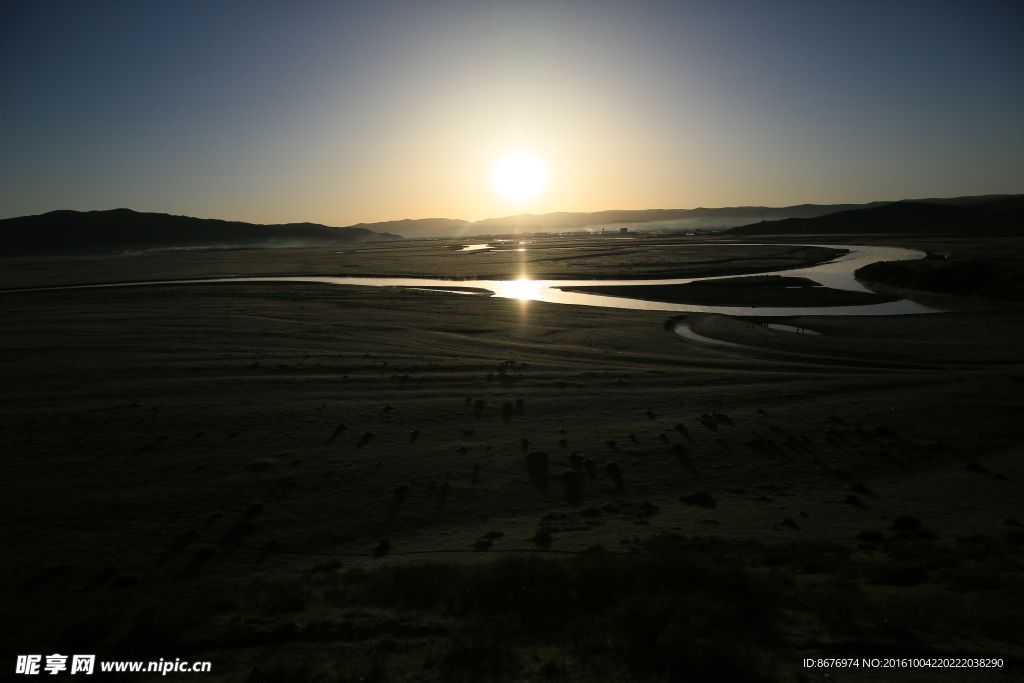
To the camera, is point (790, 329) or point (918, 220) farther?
point (918, 220)

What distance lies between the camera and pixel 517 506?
12211mm

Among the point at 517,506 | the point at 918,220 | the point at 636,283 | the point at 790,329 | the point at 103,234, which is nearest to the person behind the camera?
the point at 517,506

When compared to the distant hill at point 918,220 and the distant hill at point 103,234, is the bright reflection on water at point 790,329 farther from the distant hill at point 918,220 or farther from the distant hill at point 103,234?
the distant hill at point 103,234

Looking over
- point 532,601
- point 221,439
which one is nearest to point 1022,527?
point 532,601

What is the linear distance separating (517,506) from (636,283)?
41317mm

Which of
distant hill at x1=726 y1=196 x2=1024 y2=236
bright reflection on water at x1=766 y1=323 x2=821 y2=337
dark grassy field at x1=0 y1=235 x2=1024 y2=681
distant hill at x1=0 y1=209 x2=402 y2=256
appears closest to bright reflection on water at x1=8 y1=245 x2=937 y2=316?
bright reflection on water at x1=766 y1=323 x2=821 y2=337

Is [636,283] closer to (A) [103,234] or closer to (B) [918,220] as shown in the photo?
(B) [918,220]

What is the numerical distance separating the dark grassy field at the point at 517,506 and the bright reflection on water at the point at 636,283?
1055 centimetres

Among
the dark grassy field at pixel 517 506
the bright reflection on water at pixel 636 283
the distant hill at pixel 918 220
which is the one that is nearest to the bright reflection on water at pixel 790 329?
the dark grassy field at pixel 517 506

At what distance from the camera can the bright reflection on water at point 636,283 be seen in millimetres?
36594

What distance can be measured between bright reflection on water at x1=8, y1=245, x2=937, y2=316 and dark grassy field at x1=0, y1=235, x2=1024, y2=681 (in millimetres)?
10554

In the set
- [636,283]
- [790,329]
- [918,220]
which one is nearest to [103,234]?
[636,283]

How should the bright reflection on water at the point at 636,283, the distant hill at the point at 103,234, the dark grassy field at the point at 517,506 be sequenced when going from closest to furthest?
the dark grassy field at the point at 517,506, the bright reflection on water at the point at 636,283, the distant hill at the point at 103,234

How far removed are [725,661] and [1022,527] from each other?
7706 millimetres
